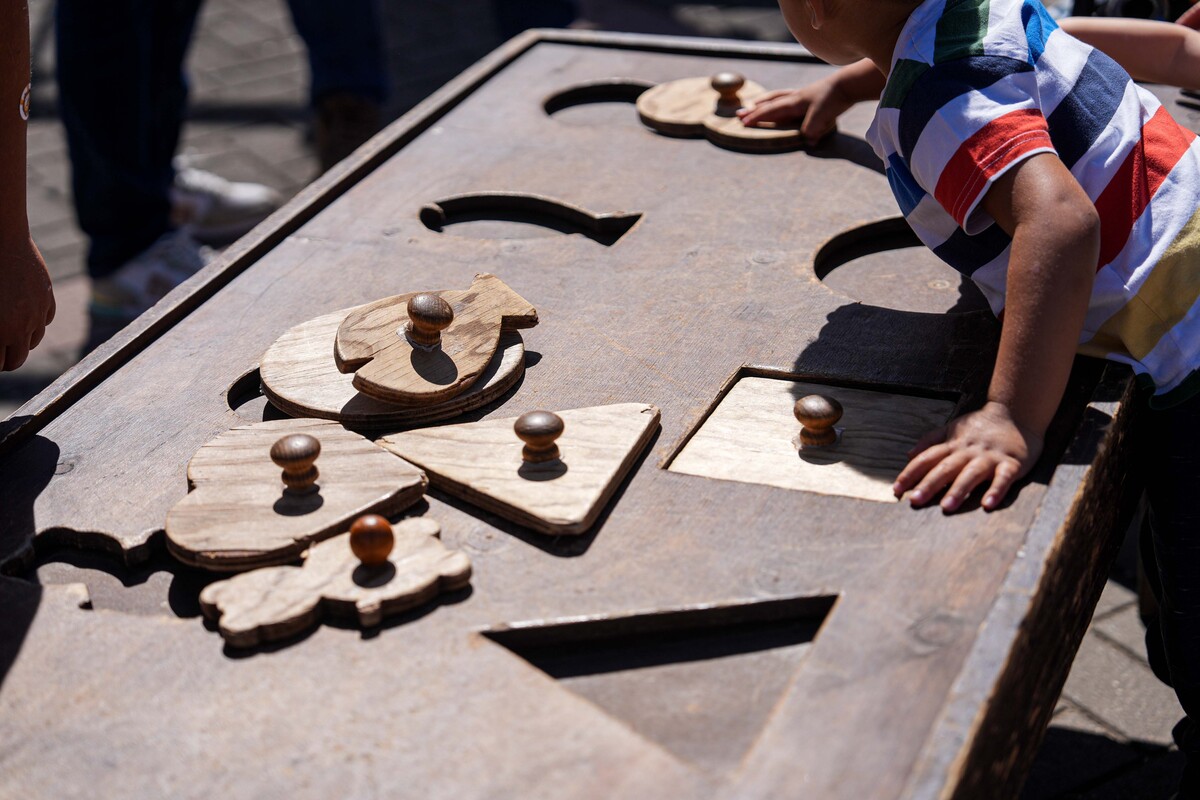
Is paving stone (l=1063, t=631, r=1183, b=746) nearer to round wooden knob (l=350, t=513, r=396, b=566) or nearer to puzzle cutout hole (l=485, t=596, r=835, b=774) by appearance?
puzzle cutout hole (l=485, t=596, r=835, b=774)

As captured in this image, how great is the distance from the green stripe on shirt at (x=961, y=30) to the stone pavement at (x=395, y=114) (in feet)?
3.74

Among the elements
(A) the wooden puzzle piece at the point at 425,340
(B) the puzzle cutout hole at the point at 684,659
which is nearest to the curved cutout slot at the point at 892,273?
(A) the wooden puzzle piece at the point at 425,340

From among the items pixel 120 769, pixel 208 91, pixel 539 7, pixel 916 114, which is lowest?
pixel 208 91

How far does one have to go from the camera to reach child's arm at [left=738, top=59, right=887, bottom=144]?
184 centimetres

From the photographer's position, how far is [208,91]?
13.8ft

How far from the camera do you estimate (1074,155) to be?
131cm

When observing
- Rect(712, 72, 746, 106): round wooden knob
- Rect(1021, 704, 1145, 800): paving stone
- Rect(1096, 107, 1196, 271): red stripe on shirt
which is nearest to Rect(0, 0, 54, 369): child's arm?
Rect(712, 72, 746, 106): round wooden knob

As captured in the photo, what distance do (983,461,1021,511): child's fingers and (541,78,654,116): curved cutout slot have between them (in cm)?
126

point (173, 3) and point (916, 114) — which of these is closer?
point (916, 114)

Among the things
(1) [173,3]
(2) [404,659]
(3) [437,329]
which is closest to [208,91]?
(1) [173,3]

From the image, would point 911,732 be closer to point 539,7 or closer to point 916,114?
point 916,114

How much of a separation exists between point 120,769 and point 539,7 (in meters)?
3.00

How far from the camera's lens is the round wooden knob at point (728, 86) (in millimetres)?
1962

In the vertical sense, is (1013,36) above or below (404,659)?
above
